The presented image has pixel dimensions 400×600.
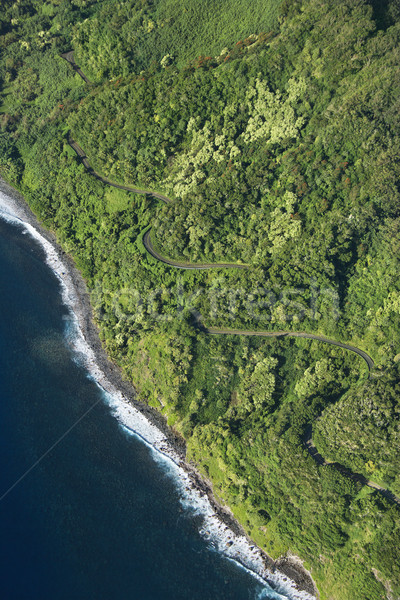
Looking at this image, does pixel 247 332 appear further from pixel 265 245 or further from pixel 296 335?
pixel 265 245

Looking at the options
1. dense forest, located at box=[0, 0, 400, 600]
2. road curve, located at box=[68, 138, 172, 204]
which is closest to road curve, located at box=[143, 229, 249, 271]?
dense forest, located at box=[0, 0, 400, 600]

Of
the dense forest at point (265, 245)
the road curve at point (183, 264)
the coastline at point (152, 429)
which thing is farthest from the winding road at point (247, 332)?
the coastline at point (152, 429)

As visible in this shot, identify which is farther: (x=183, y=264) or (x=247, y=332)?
(x=183, y=264)

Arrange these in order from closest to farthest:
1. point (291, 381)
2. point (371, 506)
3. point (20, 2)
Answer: point (371, 506) → point (291, 381) → point (20, 2)

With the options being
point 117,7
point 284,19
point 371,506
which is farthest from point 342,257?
point 117,7

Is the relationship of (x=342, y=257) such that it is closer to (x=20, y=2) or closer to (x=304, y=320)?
(x=304, y=320)

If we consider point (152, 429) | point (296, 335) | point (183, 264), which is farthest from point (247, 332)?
point (152, 429)
